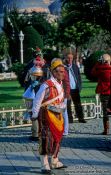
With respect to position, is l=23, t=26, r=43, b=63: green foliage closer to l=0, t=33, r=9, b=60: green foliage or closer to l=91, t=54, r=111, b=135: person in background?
l=0, t=33, r=9, b=60: green foliage

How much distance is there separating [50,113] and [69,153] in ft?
6.65

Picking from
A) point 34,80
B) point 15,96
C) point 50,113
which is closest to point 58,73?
point 50,113

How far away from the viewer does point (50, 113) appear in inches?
313

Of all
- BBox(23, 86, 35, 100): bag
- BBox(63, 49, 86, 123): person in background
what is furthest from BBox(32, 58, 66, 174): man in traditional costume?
BBox(63, 49, 86, 123): person in background

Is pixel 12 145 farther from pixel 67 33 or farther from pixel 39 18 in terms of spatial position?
pixel 39 18

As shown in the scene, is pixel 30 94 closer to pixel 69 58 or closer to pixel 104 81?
pixel 104 81

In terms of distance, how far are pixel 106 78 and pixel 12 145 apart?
259 cm

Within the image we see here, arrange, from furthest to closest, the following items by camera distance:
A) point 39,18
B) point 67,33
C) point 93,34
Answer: point 39,18, point 67,33, point 93,34

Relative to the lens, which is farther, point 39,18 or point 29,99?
point 39,18

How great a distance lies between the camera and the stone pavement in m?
8.31

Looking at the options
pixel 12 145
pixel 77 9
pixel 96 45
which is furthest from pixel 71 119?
pixel 96 45

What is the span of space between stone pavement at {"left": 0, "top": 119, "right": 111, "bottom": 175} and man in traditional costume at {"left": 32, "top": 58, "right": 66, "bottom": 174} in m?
0.36

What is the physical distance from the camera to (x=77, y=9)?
21781mm

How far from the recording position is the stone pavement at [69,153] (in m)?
8.31
